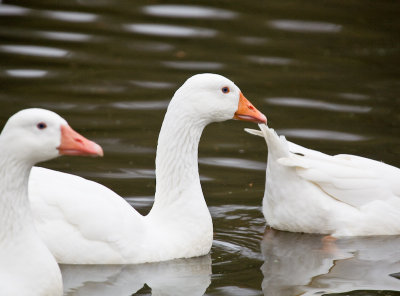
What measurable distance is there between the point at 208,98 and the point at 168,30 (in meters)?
7.43

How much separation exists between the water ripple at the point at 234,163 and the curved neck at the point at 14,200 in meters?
4.19

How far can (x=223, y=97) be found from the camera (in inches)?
324

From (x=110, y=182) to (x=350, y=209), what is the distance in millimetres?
2516

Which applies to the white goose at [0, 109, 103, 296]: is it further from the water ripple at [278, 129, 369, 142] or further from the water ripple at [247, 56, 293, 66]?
the water ripple at [247, 56, 293, 66]

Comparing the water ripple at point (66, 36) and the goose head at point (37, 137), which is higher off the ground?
the goose head at point (37, 137)

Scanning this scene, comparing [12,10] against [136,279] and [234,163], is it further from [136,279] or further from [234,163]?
[136,279]

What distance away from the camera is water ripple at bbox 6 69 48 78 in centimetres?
1327

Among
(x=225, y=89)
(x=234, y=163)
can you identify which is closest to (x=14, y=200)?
(x=225, y=89)

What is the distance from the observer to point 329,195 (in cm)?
904

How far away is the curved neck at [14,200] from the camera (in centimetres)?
643

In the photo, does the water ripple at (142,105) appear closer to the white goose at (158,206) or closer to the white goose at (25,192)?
the white goose at (158,206)

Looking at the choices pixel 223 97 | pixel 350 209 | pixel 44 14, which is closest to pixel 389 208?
pixel 350 209

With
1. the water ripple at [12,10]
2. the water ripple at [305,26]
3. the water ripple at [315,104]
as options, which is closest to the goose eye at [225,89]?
the water ripple at [315,104]

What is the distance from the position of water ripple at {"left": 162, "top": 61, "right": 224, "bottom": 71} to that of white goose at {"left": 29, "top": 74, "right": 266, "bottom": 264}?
210 inches
